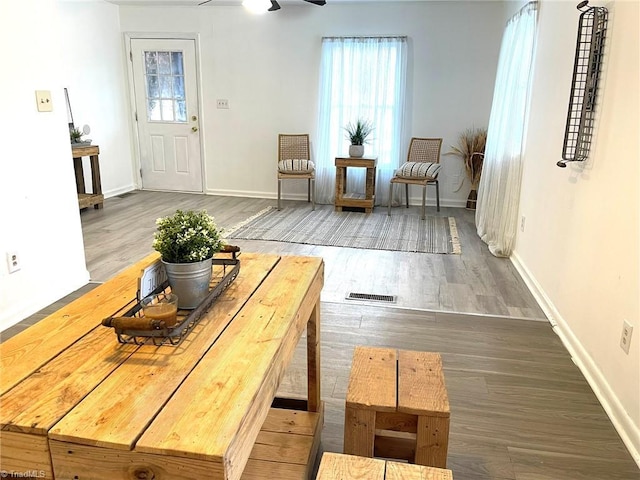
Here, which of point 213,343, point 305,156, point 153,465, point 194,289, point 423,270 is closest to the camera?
point 153,465

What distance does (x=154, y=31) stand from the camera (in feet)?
20.1

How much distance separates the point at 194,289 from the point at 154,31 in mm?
5776

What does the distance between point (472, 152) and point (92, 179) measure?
14.0 ft

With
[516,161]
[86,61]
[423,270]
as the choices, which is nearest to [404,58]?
[516,161]

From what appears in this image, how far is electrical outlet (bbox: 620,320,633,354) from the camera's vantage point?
74.9 inches

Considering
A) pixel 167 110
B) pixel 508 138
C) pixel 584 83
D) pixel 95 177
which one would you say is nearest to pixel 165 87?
pixel 167 110

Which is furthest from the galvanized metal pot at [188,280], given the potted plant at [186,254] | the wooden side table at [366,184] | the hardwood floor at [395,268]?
the wooden side table at [366,184]

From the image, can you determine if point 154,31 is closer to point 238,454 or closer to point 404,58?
point 404,58

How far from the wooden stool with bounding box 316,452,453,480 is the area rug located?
2925 mm

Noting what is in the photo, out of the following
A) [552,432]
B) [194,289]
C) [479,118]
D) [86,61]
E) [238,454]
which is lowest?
[552,432]

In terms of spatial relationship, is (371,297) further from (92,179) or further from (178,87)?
(178,87)

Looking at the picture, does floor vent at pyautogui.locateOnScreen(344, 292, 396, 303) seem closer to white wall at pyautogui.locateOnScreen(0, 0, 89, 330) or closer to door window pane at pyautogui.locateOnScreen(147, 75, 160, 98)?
white wall at pyautogui.locateOnScreen(0, 0, 89, 330)

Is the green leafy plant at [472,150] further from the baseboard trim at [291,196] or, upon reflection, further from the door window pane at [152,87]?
the door window pane at [152,87]

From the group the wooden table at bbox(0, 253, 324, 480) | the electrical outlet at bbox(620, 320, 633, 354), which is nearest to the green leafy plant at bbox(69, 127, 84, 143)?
the wooden table at bbox(0, 253, 324, 480)
